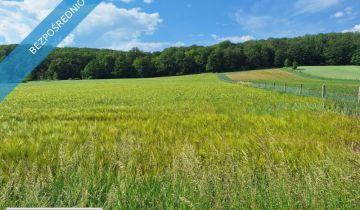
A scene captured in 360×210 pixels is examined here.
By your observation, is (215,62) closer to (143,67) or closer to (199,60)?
(199,60)

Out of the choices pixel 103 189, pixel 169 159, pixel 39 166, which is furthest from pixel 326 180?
pixel 39 166

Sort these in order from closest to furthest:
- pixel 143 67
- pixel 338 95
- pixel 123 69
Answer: pixel 338 95 < pixel 143 67 < pixel 123 69

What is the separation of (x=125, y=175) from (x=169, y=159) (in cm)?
117

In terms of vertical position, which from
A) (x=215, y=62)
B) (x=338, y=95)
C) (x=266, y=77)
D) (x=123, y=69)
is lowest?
(x=266, y=77)

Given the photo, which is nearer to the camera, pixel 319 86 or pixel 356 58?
pixel 319 86

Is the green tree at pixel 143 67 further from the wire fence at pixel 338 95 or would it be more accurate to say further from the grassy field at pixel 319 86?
the wire fence at pixel 338 95

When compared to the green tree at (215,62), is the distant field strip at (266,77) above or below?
below

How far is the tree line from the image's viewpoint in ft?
436

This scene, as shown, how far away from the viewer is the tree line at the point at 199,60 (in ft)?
436

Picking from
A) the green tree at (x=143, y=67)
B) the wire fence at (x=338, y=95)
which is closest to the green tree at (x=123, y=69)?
the green tree at (x=143, y=67)

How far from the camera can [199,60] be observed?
142 metres

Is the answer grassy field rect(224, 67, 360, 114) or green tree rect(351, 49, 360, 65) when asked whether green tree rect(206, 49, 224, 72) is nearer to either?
grassy field rect(224, 67, 360, 114)

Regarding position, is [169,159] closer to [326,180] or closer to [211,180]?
[211,180]

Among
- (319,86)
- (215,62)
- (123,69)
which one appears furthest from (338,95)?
(123,69)
